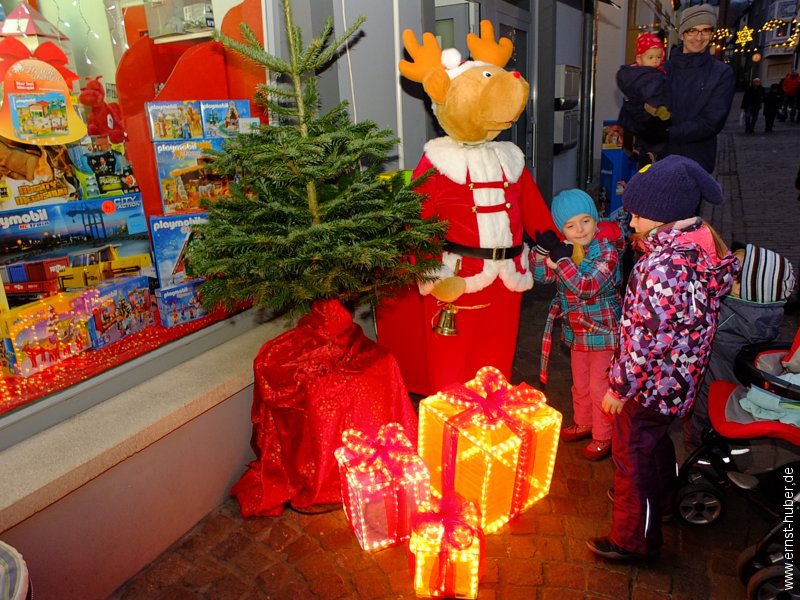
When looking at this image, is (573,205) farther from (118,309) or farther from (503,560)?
(118,309)

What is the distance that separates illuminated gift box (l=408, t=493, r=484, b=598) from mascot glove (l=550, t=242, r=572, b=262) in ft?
4.57

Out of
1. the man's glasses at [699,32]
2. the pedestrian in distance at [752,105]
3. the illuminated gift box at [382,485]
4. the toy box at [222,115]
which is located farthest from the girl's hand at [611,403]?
the pedestrian in distance at [752,105]

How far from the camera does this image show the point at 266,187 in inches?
110

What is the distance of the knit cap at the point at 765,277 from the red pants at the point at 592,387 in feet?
2.53

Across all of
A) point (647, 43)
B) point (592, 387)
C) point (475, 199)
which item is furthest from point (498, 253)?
point (647, 43)

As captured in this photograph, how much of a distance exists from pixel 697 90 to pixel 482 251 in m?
2.55

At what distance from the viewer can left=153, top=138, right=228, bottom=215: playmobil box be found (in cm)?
351

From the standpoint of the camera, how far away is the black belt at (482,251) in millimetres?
3477

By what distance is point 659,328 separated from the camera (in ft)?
7.96

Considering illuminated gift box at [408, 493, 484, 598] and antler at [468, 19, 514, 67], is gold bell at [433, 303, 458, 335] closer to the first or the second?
illuminated gift box at [408, 493, 484, 598]

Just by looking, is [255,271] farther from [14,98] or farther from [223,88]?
[223,88]

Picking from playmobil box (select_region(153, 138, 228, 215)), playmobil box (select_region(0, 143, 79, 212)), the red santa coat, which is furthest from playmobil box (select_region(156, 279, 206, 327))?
the red santa coat

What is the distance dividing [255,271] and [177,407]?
926 millimetres

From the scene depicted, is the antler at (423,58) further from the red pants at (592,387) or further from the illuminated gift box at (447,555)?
the illuminated gift box at (447,555)
